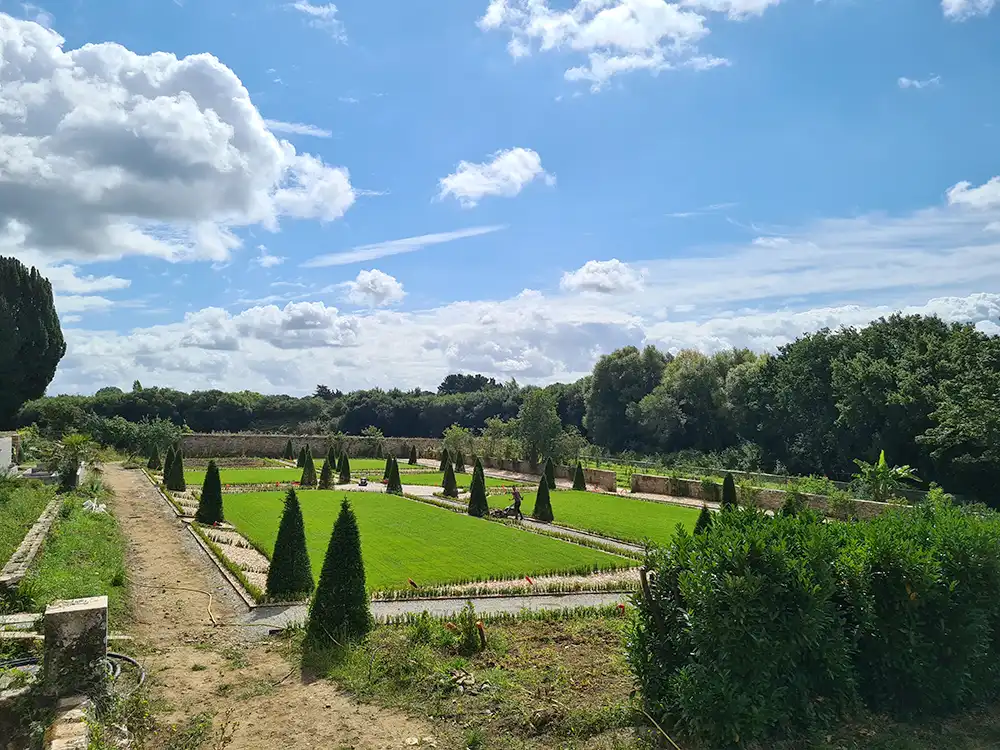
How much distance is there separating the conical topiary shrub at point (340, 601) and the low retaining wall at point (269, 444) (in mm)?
35476

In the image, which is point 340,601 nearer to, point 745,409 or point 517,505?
point 517,505

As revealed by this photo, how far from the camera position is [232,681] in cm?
735

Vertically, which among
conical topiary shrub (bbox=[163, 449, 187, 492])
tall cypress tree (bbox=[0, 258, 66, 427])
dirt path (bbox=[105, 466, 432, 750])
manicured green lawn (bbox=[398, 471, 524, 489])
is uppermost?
tall cypress tree (bbox=[0, 258, 66, 427])

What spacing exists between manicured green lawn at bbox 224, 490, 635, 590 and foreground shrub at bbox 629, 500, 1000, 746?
22.6 feet

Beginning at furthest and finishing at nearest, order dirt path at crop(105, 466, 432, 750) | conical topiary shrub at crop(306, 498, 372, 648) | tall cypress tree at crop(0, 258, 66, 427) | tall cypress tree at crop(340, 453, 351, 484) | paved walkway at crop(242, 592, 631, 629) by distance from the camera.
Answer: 1. tall cypress tree at crop(0, 258, 66, 427)
2. tall cypress tree at crop(340, 453, 351, 484)
3. paved walkway at crop(242, 592, 631, 629)
4. conical topiary shrub at crop(306, 498, 372, 648)
5. dirt path at crop(105, 466, 432, 750)

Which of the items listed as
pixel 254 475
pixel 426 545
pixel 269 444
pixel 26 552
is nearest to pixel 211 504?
pixel 426 545

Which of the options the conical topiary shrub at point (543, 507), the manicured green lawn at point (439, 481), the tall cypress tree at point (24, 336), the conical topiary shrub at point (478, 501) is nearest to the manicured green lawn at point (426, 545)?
the conical topiary shrub at point (478, 501)

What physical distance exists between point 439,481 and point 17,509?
68.2 feet

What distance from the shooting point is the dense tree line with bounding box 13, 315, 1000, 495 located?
25.6 m

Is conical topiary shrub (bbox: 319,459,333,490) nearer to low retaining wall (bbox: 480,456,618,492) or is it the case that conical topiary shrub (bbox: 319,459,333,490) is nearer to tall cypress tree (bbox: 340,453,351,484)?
tall cypress tree (bbox: 340,453,351,484)

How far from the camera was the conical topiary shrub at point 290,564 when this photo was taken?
35.2ft

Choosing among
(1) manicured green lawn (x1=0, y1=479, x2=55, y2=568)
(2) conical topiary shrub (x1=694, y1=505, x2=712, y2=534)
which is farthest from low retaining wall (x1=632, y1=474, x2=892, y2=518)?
(1) manicured green lawn (x1=0, y1=479, x2=55, y2=568)

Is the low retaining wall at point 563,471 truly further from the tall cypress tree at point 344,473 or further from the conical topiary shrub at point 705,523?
the conical topiary shrub at point 705,523

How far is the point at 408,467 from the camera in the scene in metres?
43.8
